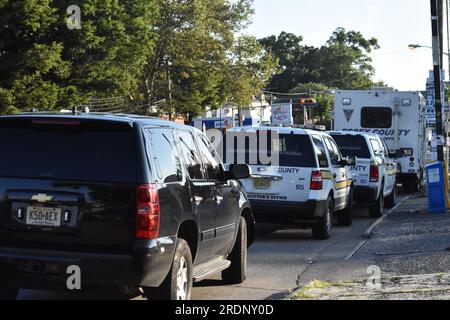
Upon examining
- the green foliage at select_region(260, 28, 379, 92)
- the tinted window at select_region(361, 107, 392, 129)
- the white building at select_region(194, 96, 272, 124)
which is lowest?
the tinted window at select_region(361, 107, 392, 129)

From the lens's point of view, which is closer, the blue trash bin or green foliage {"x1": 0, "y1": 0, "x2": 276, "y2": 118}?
the blue trash bin

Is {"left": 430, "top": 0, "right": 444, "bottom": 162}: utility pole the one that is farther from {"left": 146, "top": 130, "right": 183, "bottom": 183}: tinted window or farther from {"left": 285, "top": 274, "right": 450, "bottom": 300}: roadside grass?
{"left": 146, "top": 130, "right": 183, "bottom": 183}: tinted window

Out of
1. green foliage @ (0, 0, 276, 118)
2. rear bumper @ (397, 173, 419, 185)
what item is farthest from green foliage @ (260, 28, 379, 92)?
rear bumper @ (397, 173, 419, 185)

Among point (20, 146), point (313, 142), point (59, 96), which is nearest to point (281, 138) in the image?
point (313, 142)

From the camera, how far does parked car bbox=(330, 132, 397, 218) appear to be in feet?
53.3

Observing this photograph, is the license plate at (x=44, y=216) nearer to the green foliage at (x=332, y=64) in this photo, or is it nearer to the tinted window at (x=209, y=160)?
the tinted window at (x=209, y=160)

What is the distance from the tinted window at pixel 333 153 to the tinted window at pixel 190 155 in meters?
6.40

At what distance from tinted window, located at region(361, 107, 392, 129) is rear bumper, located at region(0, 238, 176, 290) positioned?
1829 cm

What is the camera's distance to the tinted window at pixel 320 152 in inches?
488

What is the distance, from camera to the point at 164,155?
20.2 feet

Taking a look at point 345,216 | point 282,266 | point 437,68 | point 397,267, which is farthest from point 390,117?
point 397,267

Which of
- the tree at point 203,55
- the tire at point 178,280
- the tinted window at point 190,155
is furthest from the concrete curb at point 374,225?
the tree at point 203,55

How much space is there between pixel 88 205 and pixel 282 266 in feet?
15.8

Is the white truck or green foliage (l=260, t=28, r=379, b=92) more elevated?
green foliage (l=260, t=28, r=379, b=92)
